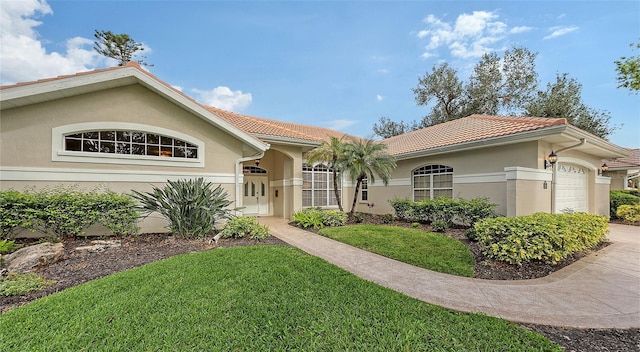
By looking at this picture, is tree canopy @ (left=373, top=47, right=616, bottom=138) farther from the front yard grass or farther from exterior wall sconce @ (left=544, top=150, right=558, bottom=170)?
the front yard grass

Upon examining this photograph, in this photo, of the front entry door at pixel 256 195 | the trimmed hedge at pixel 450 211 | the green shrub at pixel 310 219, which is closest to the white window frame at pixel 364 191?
the trimmed hedge at pixel 450 211

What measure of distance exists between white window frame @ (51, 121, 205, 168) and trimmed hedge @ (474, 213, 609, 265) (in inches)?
363

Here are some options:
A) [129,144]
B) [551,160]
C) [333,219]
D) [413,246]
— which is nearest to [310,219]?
[333,219]

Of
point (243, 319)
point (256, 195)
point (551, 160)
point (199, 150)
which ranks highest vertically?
point (199, 150)

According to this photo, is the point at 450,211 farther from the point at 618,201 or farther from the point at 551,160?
the point at 618,201

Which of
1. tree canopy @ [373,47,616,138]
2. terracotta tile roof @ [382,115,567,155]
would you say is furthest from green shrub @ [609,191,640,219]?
terracotta tile roof @ [382,115,567,155]

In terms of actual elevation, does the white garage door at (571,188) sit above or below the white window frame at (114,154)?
below

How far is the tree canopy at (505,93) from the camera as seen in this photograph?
66.3 feet

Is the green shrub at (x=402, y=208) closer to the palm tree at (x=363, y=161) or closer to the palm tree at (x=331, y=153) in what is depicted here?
the palm tree at (x=363, y=161)

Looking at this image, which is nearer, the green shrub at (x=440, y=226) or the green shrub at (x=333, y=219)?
the green shrub at (x=440, y=226)

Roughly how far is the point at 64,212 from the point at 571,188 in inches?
753

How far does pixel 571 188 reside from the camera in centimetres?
1170

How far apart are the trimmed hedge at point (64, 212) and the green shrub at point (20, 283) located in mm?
2253

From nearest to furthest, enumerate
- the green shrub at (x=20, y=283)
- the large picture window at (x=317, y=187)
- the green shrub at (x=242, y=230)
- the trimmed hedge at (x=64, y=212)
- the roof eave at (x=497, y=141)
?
the green shrub at (x=20, y=283) → the trimmed hedge at (x=64, y=212) → the green shrub at (x=242, y=230) → the roof eave at (x=497, y=141) → the large picture window at (x=317, y=187)
